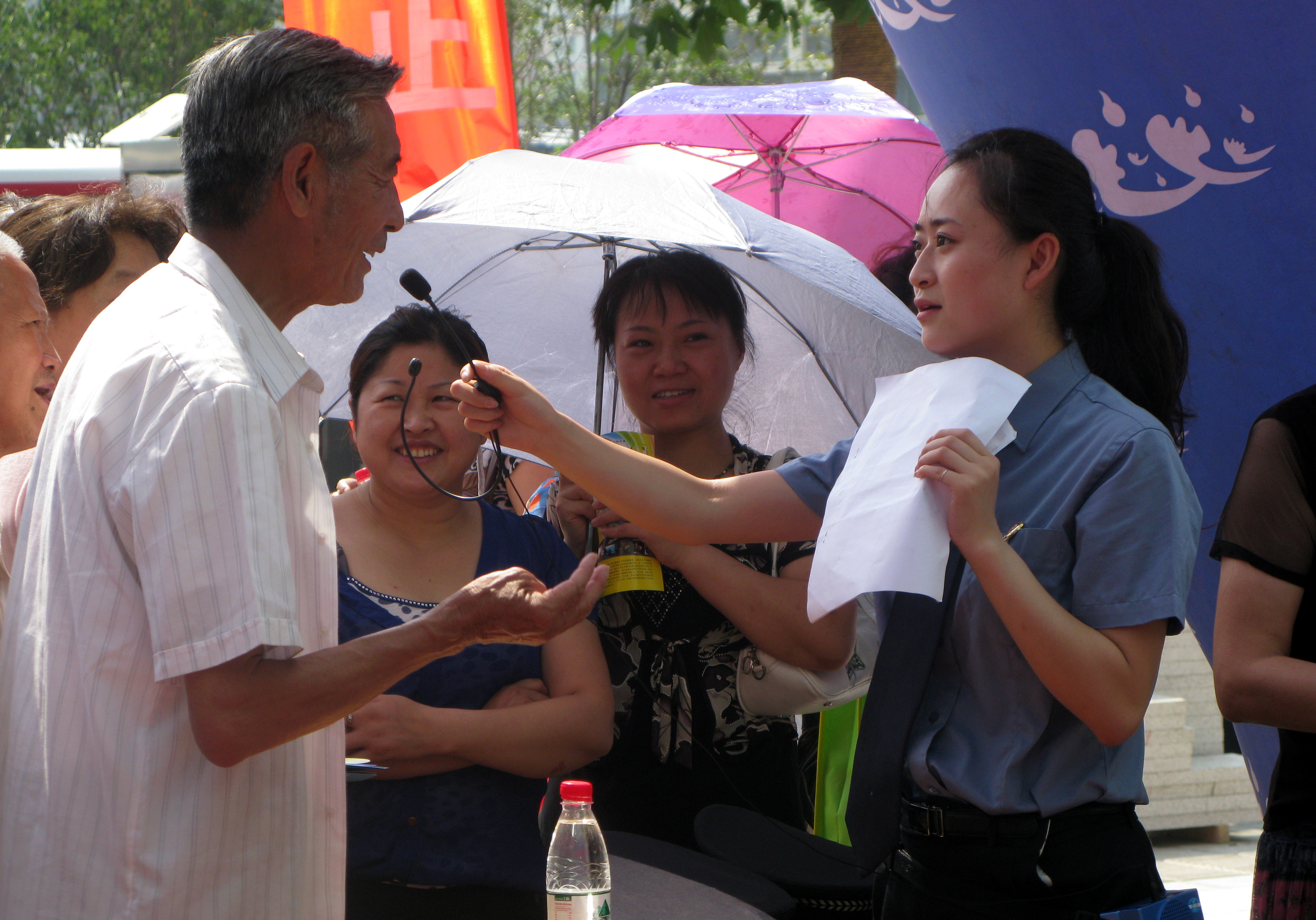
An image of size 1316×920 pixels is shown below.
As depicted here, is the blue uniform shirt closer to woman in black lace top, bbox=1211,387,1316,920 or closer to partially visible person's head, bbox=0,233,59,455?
woman in black lace top, bbox=1211,387,1316,920

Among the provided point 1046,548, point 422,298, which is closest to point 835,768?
point 1046,548

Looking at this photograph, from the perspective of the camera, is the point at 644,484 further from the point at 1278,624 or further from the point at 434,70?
the point at 434,70

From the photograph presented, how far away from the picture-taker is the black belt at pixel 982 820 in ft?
5.72

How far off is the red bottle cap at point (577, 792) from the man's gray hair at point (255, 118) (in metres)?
0.89

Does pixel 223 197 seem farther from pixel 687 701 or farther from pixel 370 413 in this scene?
pixel 687 701

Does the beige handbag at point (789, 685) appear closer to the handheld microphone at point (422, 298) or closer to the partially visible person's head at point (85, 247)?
the handheld microphone at point (422, 298)

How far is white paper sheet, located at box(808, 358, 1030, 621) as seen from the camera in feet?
5.74

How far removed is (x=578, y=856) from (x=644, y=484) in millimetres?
713

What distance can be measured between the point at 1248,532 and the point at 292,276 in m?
1.58

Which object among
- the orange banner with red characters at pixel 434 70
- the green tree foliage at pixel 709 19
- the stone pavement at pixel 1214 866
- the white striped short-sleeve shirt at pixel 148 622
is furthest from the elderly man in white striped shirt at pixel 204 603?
the green tree foliage at pixel 709 19

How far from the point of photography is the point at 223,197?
1.59m

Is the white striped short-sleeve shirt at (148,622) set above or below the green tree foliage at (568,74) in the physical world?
below

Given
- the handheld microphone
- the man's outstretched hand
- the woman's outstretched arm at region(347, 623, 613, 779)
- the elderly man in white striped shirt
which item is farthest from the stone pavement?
the elderly man in white striped shirt

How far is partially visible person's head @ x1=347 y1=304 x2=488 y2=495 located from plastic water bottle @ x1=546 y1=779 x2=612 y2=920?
0.95 metres
